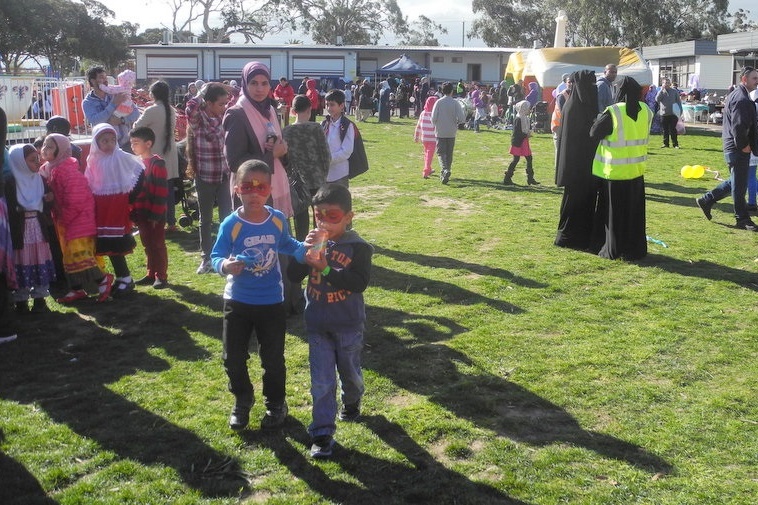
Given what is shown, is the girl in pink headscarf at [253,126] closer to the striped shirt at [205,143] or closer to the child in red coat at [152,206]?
the child in red coat at [152,206]

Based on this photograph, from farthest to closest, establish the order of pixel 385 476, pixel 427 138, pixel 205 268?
1. pixel 427 138
2. pixel 205 268
3. pixel 385 476

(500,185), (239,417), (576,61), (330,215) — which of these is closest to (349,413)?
(239,417)

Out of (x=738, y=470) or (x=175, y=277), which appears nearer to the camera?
(x=738, y=470)

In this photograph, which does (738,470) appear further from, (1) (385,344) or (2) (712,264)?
(2) (712,264)

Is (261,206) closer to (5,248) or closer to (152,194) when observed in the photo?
(5,248)

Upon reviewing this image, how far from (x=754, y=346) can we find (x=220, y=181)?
16.8ft

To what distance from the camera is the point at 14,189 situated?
21.7 feet

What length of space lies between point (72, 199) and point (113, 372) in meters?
2.15

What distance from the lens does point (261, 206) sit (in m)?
4.46

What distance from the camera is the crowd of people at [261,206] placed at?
436cm

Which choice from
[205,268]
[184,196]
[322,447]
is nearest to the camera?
[322,447]

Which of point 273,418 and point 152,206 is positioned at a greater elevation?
point 152,206

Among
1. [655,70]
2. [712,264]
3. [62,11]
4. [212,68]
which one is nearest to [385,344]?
[712,264]

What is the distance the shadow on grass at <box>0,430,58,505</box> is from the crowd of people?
109 cm
